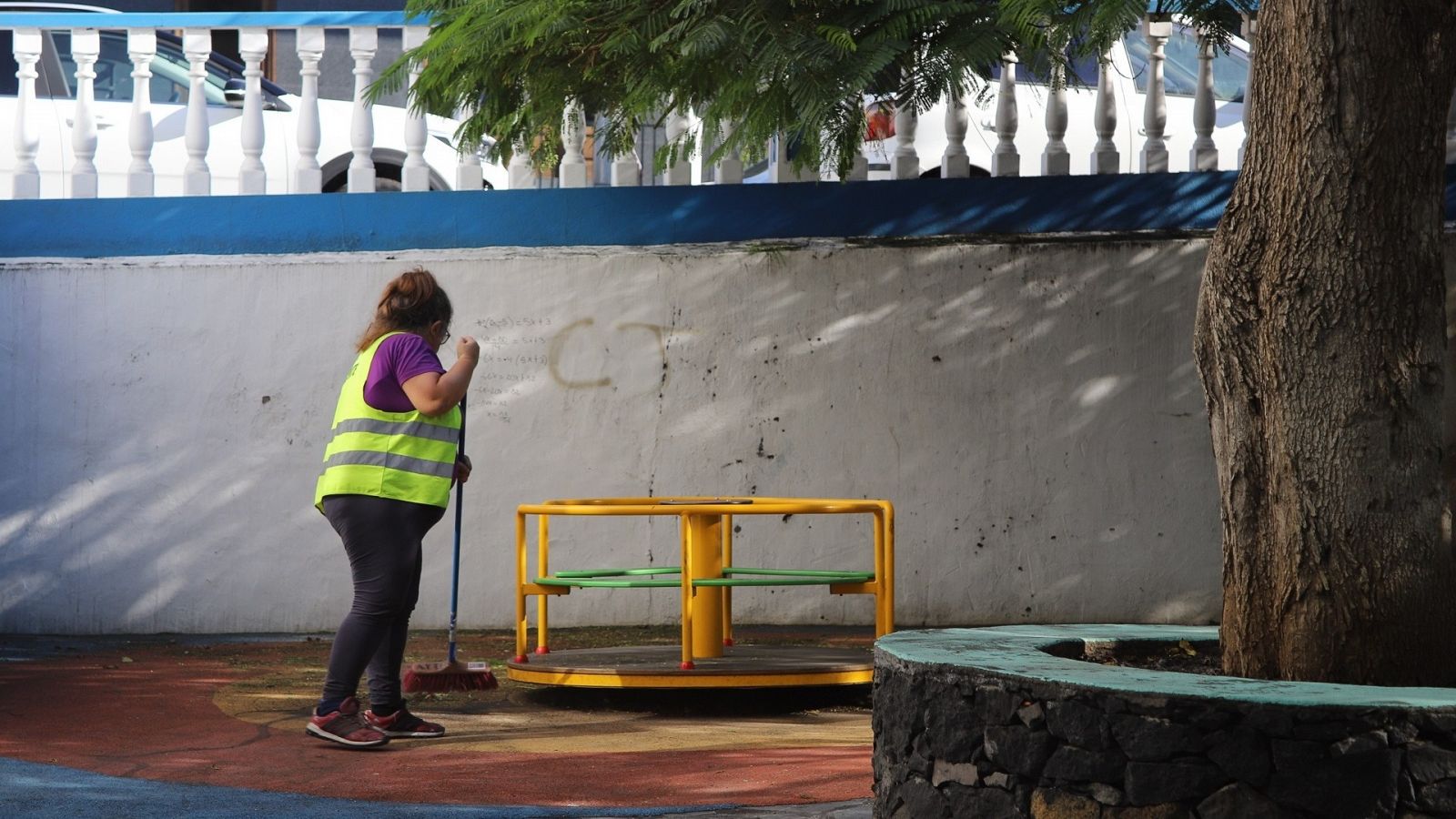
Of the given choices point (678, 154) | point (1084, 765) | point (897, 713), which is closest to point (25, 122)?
point (678, 154)

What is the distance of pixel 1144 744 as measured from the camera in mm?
3646

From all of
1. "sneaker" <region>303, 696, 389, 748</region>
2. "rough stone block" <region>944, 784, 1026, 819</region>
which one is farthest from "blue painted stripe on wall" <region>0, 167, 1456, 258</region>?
"rough stone block" <region>944, 784, 1026, 819</region>

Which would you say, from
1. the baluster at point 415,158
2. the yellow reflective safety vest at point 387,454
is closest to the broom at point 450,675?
the yellow reflective safety vest at point 387,454

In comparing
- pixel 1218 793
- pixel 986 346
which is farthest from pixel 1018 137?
pixel 1218 793

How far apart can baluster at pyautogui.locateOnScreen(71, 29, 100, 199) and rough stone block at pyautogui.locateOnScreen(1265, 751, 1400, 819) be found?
276 inches

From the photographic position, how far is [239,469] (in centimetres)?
868

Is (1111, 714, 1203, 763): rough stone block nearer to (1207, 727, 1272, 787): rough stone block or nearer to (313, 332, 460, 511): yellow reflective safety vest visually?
(1207, 727, 1272, 787): rough stone block

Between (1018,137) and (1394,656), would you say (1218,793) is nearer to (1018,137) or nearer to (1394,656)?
(1394,656)

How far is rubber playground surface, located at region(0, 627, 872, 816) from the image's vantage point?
4844 mm

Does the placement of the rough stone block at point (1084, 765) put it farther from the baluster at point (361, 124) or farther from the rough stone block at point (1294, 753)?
the baluster at point (361, 124)

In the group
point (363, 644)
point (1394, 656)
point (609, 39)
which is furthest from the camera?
point (609, 39)

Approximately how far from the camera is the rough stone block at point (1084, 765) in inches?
145

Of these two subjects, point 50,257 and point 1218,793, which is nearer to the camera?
point 1218,793

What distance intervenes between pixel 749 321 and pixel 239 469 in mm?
2586
